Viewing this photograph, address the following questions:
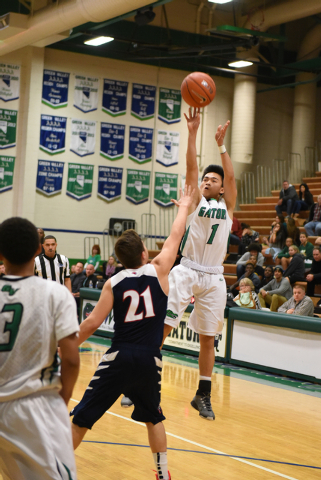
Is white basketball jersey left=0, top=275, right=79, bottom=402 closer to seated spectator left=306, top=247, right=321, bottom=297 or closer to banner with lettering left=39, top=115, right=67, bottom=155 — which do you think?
seated spectator left=306, top=247, right=321, bottom=297

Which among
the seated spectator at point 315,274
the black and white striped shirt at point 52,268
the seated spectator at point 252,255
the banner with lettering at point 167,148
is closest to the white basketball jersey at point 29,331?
the black and white striped shirt at point 52,268

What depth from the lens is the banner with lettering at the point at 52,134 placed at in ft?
52.9

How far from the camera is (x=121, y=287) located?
3414 millimetres

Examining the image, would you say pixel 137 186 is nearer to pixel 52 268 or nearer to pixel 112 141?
pixel 112 141

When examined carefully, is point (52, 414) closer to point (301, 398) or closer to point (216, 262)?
point (216, 262)

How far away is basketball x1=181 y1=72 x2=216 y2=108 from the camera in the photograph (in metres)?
5.46

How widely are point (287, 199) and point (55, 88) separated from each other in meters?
6.72

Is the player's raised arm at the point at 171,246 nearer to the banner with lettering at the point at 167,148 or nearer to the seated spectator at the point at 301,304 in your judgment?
the seated spectator at the point at 301,304

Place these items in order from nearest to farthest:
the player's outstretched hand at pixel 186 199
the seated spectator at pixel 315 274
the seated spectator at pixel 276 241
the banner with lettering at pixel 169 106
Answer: the player's outstretched hand at pixel 186 199
the seated spectator at pixel 315 274
the seated spectator at pixel 276 241
the banner with lettering at pixel 169 106

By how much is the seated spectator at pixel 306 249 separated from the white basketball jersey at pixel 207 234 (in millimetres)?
8155

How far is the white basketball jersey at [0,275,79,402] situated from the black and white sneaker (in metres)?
2.92

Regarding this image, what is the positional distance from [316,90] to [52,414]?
18.4m

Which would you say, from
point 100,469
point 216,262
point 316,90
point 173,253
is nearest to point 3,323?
point 173,253

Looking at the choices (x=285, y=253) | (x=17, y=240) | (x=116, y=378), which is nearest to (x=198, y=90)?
(x=116, y=378)
